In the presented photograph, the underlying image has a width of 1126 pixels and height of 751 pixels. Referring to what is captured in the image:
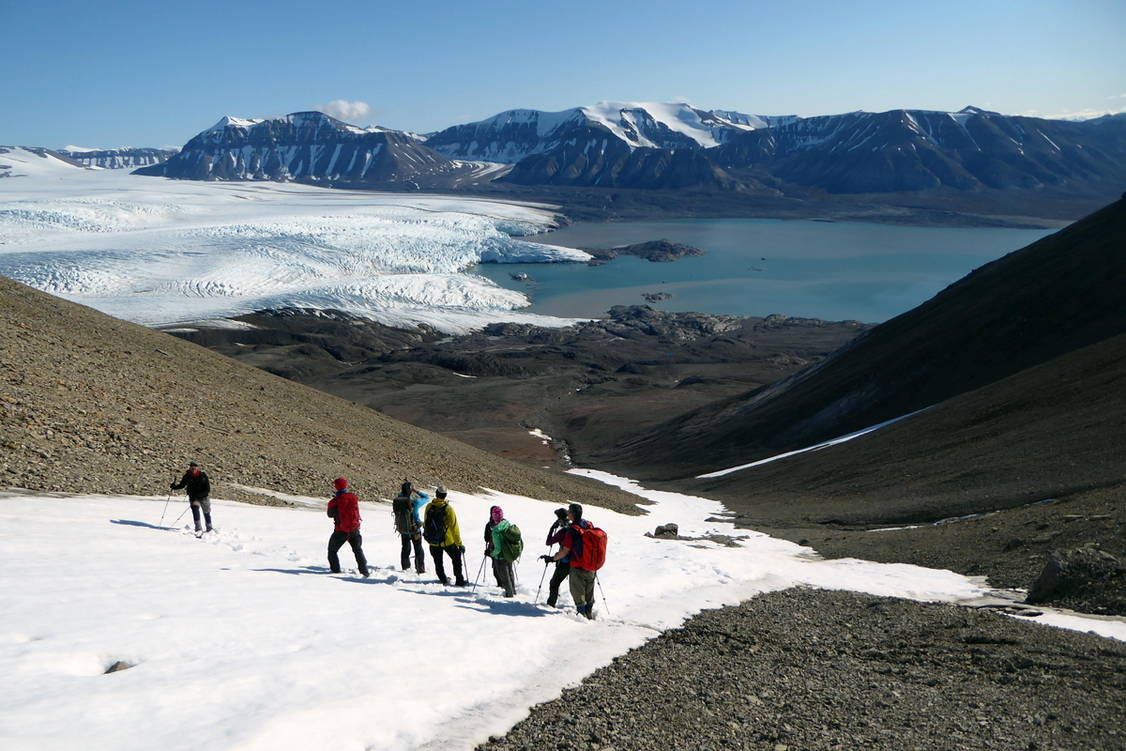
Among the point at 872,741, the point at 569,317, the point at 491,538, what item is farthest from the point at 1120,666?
the point at 569,317

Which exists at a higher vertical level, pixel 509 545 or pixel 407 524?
pixel 509 545

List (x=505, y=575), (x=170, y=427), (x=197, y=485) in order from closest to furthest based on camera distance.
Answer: (x=505, y=575)
(x=197, y=485)
(x=170, y=427)

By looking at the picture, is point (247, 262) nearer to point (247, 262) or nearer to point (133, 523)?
point (247, 262)

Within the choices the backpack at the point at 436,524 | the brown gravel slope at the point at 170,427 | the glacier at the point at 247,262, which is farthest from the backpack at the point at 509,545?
the glacier at the point at 247,262

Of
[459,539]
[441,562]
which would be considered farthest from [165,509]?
[459,539]

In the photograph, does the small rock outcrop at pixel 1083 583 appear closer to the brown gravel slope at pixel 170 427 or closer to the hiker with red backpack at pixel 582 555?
the hiker with red backpack at pixel 582 555

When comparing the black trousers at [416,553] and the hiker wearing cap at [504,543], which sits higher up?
the hiker wearing cap at [504,543]

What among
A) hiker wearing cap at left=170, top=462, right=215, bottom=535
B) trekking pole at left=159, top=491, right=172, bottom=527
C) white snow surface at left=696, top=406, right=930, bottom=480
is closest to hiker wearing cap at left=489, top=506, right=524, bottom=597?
hiker wearing cap at left=170, top=462, right=215, bottom=535
